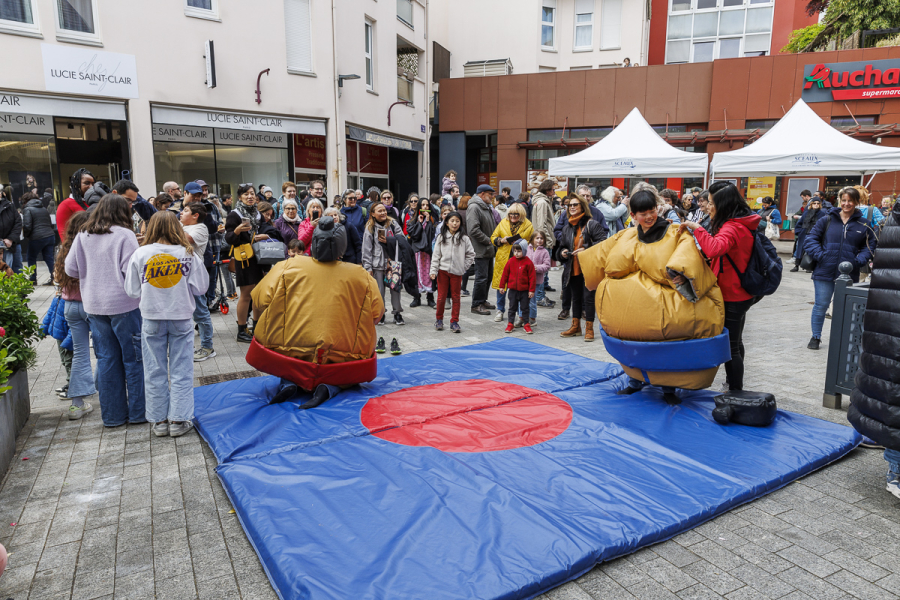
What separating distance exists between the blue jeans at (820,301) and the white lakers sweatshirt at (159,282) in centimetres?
664

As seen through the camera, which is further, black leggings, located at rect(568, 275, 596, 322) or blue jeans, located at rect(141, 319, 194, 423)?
black leggings, located at rect(568, 275, 596, 322)

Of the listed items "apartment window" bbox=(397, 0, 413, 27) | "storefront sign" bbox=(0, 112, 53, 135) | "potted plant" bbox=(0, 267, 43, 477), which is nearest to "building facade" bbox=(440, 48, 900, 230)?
"apartment window" bbox=(397, 0, 413, 27)

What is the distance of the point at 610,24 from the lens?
24.7 m

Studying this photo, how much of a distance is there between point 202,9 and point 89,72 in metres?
2.97

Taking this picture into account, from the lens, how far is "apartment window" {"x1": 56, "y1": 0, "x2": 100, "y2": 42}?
39.3ft

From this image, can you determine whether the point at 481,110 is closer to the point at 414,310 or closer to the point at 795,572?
the point at 414,310

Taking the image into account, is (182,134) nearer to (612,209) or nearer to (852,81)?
(612,209)

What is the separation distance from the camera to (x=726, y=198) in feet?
15.5

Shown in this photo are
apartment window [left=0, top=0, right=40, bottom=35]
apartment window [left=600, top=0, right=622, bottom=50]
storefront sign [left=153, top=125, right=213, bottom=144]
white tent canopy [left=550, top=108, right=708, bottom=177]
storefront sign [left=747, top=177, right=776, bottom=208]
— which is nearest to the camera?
apartment window [left=0, top=0, right=40, bottom=35]

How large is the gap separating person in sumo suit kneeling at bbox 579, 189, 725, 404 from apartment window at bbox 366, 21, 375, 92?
15320mm

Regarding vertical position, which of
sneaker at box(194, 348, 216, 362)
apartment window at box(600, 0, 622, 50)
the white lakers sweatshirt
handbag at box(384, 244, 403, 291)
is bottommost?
sneaker at box(194, 348, 216, 362)

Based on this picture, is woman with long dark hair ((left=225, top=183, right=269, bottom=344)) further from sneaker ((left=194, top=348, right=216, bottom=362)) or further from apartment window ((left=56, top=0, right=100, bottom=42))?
apartment window ((left=56, top=0, right=100, bottom=42))

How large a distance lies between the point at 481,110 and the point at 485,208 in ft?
48.4

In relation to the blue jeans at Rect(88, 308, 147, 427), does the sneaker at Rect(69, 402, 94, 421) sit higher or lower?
lower
